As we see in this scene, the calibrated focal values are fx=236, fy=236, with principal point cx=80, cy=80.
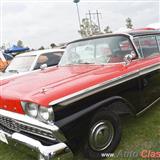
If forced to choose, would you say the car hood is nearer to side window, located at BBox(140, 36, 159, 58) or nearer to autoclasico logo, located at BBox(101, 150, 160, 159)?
side window, located at BBox(140, 36, 159, 58)

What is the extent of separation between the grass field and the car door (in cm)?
36

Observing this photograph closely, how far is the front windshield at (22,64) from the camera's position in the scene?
670 cm

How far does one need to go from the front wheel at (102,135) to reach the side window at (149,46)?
1.55 metres

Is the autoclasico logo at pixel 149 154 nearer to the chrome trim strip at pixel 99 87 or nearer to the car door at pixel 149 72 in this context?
the car door at pixel 149 72

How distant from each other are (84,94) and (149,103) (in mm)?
1633

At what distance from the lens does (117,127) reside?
3.26 meters

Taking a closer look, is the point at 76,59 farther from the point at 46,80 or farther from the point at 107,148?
the point at 107,148

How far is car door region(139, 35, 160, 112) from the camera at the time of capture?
3.76 m

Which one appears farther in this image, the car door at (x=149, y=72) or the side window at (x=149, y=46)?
the side window at (x=149, y=46)

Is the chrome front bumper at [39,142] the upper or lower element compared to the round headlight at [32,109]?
lower

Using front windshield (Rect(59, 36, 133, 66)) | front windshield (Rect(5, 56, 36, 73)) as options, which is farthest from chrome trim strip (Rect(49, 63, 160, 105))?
front windshield (Rect(5, 56, 36, 73))

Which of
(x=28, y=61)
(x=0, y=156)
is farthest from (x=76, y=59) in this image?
(x=28, y=61)

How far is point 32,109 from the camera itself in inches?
107

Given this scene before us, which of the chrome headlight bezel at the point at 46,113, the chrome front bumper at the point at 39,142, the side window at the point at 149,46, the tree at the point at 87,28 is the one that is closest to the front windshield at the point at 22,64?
the side window at the point at 149,46
